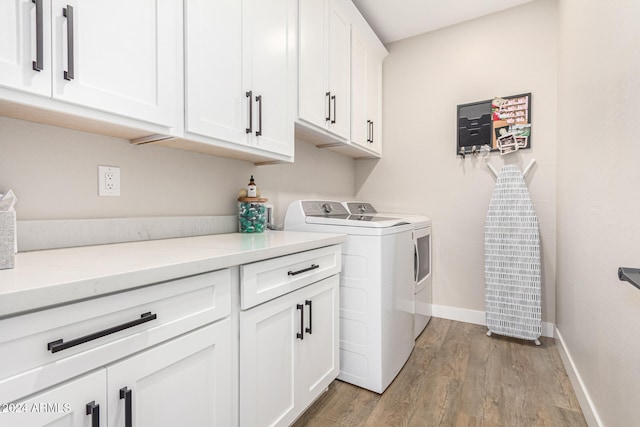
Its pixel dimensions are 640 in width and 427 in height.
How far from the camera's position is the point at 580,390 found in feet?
5.15

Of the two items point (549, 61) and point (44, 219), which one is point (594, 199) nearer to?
point (549, 61)

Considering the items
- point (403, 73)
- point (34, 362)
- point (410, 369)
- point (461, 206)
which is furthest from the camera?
point (403, 73)

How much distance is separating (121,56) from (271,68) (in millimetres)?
744

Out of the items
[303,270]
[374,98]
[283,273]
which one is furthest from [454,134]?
[283,273]

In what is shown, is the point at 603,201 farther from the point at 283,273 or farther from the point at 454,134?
the point at 454,134

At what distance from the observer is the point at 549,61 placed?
2.41m

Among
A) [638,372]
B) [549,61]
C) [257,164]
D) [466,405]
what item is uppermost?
[549,61]

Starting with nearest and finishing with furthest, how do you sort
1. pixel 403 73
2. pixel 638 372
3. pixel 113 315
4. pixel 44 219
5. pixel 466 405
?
1. pixel 113 315
2. pixel 638 372
3. pixel 44 219
4. pixel 466 405
5. pixel 403 73

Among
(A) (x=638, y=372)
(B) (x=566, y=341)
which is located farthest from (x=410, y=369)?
(A) (x=638, y=372)

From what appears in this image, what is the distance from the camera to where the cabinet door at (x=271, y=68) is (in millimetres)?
1475

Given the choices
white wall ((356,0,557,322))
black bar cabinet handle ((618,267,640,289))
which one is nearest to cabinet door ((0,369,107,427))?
black bar cabinet handle ((618,267,640,289))

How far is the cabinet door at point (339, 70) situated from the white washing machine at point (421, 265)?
65 centimetres

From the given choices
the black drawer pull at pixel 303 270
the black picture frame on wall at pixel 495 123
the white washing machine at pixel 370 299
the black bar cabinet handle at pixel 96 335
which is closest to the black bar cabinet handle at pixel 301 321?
the black drawer pull at pixel 303 270

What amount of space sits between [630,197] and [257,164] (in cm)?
173
